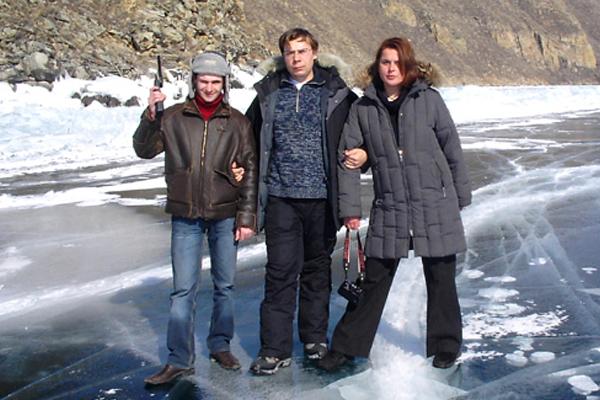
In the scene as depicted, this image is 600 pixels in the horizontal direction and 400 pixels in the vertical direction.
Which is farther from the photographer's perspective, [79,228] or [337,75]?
[79,228]

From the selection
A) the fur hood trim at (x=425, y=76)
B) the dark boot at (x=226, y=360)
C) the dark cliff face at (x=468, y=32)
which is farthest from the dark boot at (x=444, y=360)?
the dark cliff face at (x=468, y=32)

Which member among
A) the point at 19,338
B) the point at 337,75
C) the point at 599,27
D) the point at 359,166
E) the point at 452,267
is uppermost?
the point at 599,27

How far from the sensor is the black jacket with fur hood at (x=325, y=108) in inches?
157

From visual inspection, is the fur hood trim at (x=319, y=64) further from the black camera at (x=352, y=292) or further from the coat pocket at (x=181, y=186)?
the black camera at (x=352, y=292)

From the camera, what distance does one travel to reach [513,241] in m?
7.21

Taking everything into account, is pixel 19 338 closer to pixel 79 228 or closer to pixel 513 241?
pixel 79 228

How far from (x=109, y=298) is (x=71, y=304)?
0.31 metres

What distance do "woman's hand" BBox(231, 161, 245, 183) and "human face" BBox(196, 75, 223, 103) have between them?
411 millimetres

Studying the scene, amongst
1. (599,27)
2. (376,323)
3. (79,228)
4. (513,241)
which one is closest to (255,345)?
(376,323)

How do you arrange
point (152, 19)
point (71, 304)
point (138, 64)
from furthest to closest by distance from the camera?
point (152, 19), point (138, 64), point (71, 304)

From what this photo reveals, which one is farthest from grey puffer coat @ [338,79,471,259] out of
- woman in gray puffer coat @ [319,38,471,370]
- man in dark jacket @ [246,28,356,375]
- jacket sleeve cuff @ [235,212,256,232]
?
jacket sleeve cuff @ [235,212,256,232]

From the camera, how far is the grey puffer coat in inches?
152

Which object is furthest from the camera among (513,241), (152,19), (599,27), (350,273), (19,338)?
(599,27)

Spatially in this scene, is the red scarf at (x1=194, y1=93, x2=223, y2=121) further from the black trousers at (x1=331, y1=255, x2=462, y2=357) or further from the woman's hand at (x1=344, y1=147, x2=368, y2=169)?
the black trousers at (x1=331, y1=255, x2=462, y2=357)
